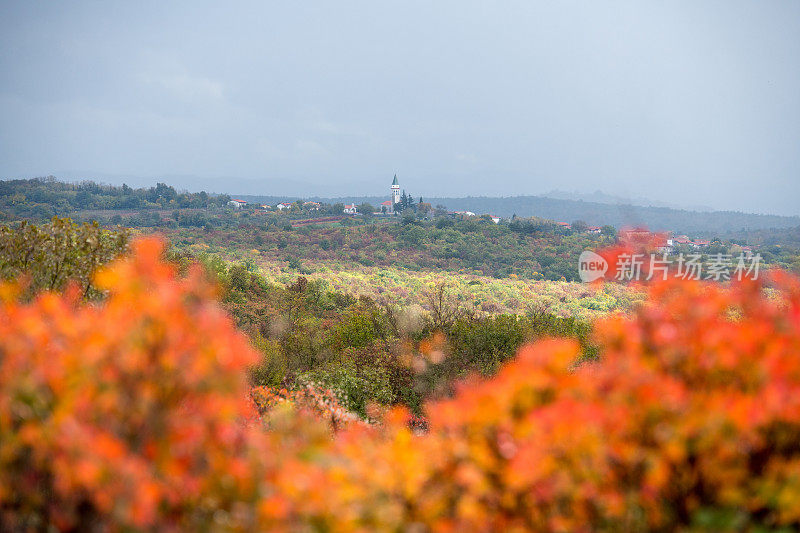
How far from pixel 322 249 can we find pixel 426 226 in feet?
71.5

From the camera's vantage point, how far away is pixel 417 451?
287 cm

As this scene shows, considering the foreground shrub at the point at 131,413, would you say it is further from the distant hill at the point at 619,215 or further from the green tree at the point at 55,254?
the distant hill at the point at 619,215

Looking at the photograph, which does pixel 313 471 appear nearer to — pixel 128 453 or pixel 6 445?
pixel 128 453

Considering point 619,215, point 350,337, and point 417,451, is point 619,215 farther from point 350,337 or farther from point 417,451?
point 417,451

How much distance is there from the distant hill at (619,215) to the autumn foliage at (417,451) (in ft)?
231

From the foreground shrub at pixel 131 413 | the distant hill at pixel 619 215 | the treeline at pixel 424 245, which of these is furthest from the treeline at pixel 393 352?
the distant hill at pixel 619 215

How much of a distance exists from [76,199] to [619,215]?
4536 inches

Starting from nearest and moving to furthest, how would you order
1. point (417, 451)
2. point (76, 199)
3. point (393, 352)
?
1. point (417, 451)
2. point (393, 352)
3. point (76, 199)

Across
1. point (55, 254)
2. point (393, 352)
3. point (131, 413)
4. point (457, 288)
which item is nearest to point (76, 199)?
point (457, 288)

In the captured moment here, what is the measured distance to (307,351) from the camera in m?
19.7

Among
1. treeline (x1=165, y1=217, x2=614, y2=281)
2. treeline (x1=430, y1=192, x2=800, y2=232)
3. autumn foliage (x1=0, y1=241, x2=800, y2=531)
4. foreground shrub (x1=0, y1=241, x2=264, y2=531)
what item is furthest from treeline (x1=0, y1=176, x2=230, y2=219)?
treeline (x1=430, y1=192, x2=800, y2=232)

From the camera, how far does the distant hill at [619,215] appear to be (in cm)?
9744

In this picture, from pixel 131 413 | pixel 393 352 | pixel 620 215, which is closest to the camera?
pixel 131 413

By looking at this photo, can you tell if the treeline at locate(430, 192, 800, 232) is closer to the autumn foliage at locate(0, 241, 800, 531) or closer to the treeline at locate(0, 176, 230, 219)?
the autumn foliage at locate(0, 241, 800, 531)
